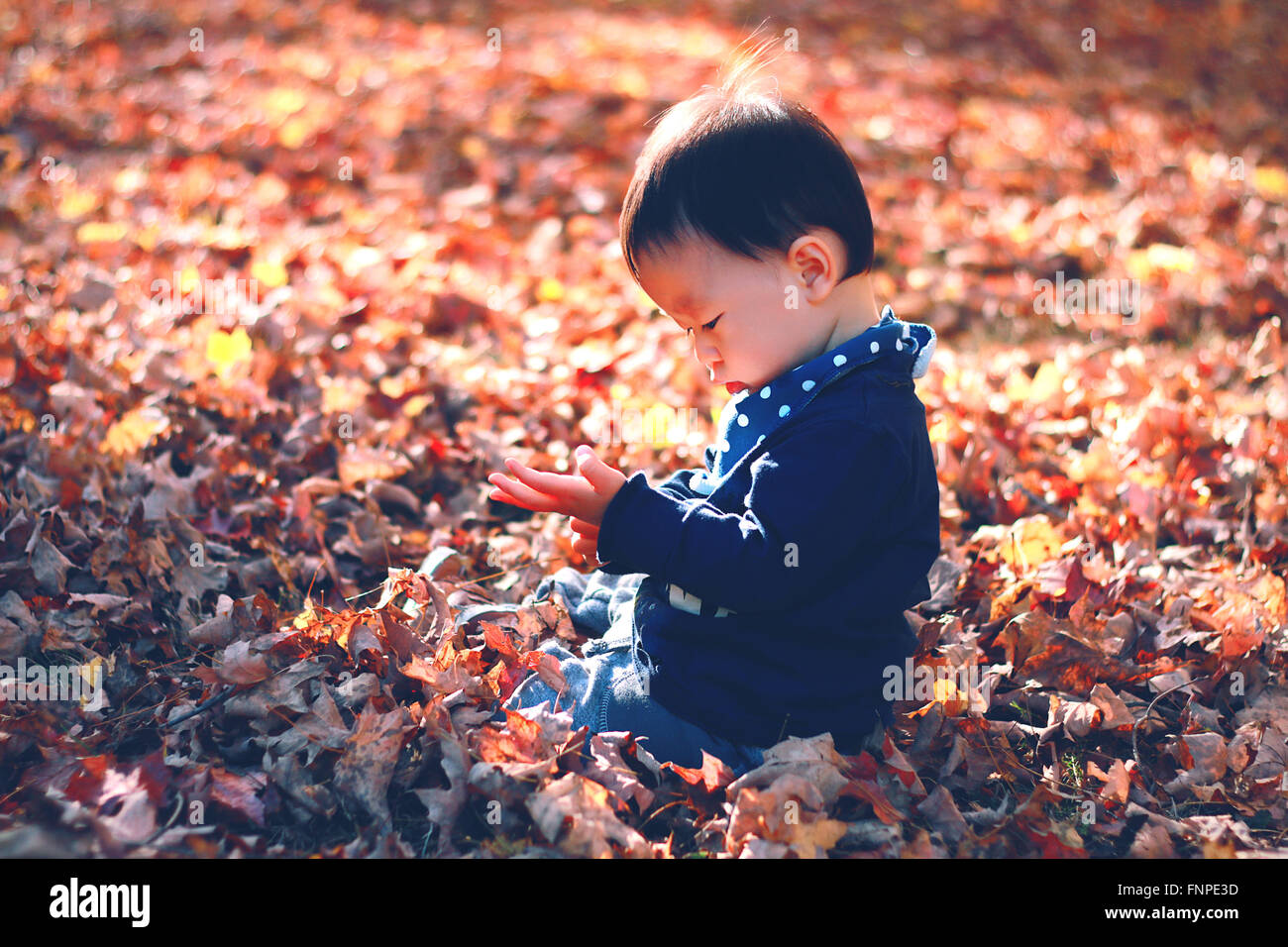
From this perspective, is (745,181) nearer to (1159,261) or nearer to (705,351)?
(705,351)

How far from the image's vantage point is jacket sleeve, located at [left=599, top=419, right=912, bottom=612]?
183 centimetres

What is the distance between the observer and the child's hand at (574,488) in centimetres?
189

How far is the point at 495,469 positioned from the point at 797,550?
1.73 meters

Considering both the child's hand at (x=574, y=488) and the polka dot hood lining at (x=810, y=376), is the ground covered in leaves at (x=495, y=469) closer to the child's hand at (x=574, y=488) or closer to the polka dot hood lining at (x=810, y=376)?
the child's hand at (x=574, y=488)

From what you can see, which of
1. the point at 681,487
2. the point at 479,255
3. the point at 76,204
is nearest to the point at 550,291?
the point at 479,255

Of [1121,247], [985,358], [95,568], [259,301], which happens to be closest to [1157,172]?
[1121,247]

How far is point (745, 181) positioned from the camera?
185 centimetres

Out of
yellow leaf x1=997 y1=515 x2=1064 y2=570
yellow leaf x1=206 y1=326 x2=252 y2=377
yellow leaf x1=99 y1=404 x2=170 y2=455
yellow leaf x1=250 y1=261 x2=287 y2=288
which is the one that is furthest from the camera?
yellow leaf x1=250 y1=261 x2=287 y2=288

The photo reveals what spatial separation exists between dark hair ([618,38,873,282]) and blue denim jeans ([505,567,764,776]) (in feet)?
2.83

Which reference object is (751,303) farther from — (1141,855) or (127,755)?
(127,755)

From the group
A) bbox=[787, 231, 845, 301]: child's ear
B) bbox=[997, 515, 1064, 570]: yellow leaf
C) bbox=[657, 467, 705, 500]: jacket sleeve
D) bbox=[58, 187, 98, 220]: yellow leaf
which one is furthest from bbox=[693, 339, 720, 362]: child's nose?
bbox=[58, 187, 98, 220]: yellow leaf

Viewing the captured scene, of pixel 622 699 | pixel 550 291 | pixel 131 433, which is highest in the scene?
pixel 550 291

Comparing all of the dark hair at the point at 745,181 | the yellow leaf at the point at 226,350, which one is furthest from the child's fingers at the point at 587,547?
the yellow leaf at the point at 226,350

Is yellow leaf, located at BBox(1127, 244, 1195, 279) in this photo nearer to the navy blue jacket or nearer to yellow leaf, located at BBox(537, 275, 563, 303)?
yellow leaf, located at BBox(537, 275, 563, 303)
